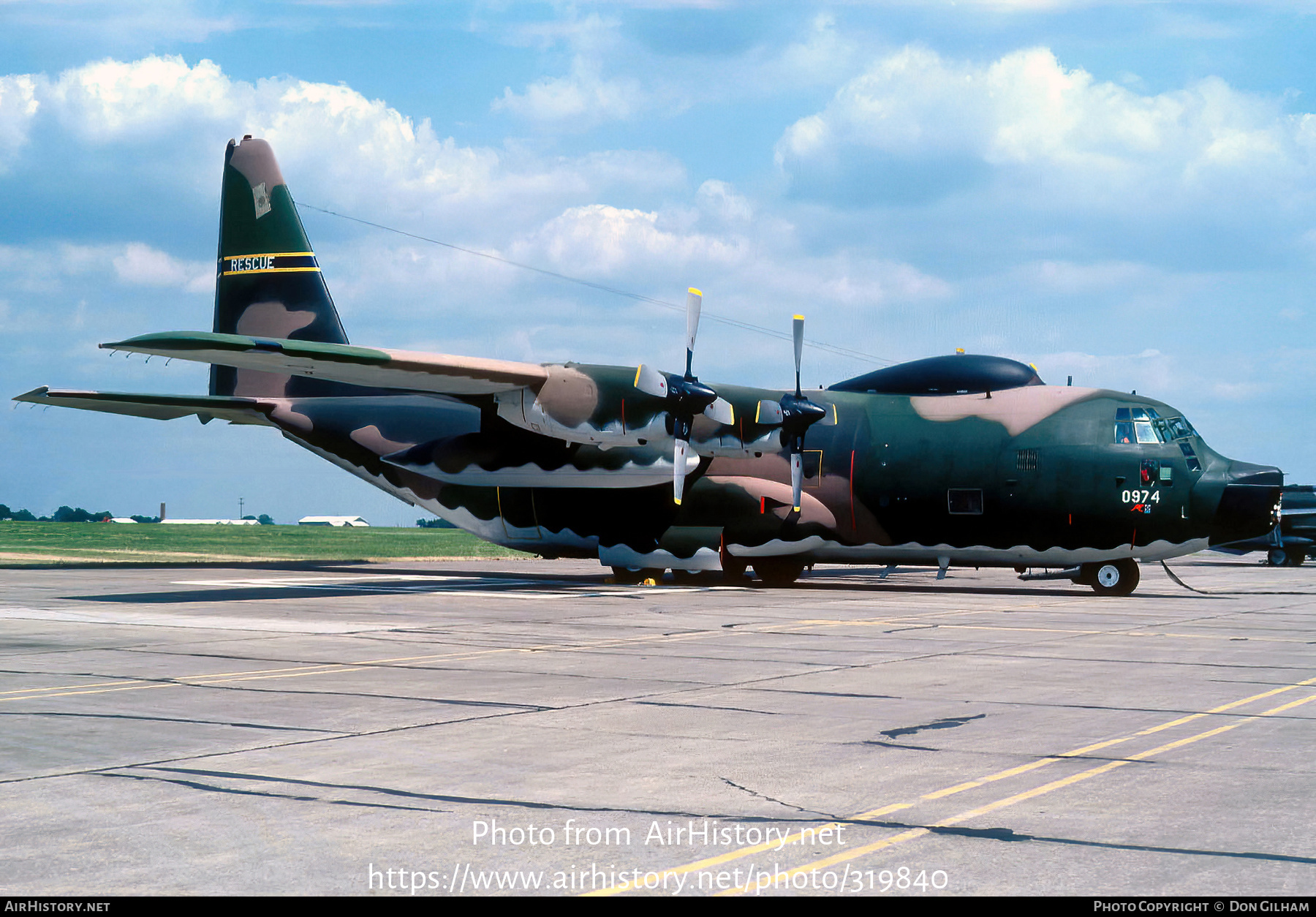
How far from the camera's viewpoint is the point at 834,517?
2806cm

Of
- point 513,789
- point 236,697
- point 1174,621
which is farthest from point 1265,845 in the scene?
point 1174,621

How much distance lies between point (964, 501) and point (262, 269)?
20.8 meters

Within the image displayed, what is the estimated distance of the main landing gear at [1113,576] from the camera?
26.9m

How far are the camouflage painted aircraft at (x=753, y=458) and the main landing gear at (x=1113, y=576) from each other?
0.05 metres

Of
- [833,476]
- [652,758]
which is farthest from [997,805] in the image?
[833,476]

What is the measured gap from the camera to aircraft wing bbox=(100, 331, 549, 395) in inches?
845

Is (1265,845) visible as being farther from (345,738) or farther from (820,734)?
(345,738)

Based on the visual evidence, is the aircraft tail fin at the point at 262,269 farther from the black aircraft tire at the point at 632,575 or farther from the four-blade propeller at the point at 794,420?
the four-blade propeller at the point at 794,420

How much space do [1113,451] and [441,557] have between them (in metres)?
30.9

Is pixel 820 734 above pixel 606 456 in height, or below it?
below

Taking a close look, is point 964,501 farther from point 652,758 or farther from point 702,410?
point 652,758

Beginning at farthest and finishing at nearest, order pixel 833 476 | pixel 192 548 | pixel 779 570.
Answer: pixel 192 548, pixel 779 570, pixel 833 476

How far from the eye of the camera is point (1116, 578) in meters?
27.2

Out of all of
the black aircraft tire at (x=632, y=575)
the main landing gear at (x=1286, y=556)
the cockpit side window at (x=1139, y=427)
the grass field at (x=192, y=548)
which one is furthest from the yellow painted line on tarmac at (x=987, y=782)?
the main landing gear at (x=1286, y=556)
